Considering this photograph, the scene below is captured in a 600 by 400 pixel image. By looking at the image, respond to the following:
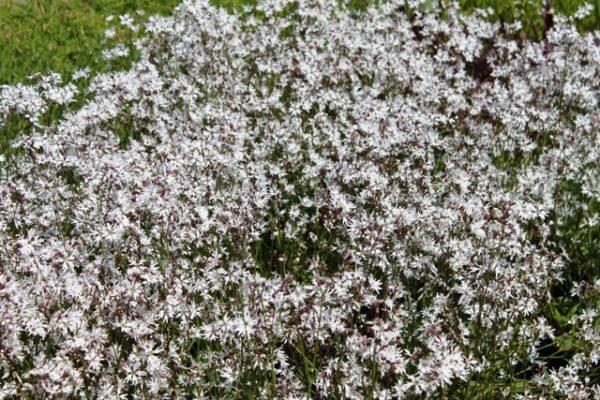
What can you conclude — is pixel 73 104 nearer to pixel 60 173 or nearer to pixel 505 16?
pixel 60 173

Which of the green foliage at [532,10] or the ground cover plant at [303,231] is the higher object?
the green foliage at [532,10]

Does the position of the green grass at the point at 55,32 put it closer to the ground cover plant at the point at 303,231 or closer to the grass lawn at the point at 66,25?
the grass lawn at the point at 66,25

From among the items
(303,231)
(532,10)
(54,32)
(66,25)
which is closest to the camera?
(303,231)

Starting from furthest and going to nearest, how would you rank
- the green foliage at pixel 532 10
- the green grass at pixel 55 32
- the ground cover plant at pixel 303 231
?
1. the green foliage at pixel 532 10
2. the green grass at pixel 55 32
3. the ground cover plant at pixel 303 231

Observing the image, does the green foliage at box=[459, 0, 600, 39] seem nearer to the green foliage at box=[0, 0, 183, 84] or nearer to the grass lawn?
the grass lawn

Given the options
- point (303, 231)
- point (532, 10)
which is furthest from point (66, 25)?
point (532, 10)

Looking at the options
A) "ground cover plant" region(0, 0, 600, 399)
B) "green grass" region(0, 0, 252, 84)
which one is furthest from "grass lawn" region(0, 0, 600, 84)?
"ground cover plant" region(0, 0, 600, 399)

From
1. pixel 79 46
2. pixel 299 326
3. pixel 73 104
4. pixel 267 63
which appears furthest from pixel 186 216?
pixel 79 46

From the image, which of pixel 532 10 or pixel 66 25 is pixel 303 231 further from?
pixel 532 10

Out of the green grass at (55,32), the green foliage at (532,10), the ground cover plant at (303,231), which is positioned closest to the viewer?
the ground cover plant at (303,231)

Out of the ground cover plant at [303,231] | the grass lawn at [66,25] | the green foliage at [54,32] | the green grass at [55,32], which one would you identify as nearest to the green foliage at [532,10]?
the grass lawn at [66,25]
